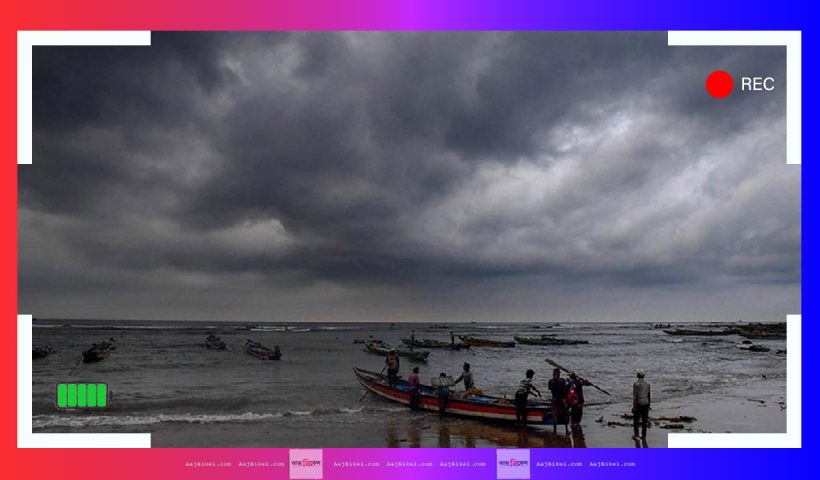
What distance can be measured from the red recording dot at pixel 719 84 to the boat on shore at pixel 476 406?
247 inches

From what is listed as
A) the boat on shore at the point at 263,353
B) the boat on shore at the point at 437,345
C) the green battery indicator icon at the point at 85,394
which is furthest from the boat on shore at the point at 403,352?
the green battery indicator icon at the point at 85,394

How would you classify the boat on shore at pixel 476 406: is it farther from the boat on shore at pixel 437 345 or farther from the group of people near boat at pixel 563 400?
the boat on shore at pixel 437 345

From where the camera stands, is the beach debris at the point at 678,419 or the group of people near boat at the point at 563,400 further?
the beach debris at the point at 678,419

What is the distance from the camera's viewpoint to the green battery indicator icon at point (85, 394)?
822 cm

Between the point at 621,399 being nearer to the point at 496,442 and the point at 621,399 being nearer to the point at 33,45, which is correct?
the point at 496,442

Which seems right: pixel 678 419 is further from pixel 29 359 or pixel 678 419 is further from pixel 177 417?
pixel 29 359

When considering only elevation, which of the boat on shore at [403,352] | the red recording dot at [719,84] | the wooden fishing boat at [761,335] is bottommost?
the wooden fishing boat at [761,335]

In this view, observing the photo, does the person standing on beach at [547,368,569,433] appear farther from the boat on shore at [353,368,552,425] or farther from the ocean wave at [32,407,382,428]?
the ocean wave at [32,407,382,428]

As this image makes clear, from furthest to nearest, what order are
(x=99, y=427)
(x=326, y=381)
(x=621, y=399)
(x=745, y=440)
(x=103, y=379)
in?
(x=103, y=379), (x=326, y=381), (x=621, y=399), (x=99, y=427), (x=745, y=440)

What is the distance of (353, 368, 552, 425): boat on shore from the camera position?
9828 millimetres

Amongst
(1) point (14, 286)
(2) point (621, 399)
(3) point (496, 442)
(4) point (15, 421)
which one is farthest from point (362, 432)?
(2) point (621, 399)

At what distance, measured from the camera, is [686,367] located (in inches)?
875

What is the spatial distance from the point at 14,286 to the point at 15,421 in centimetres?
202

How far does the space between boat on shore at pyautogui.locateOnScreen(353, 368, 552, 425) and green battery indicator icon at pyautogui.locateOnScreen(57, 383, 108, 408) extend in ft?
21.4
